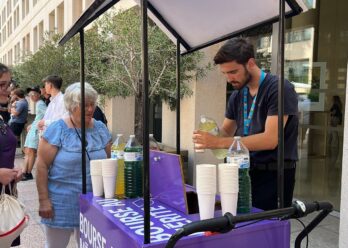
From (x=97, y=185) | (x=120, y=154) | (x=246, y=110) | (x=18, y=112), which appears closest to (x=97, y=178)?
(x=97, y=185)

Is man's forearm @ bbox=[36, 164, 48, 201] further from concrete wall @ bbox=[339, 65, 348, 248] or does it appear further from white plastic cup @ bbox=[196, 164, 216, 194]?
concrete wall @ bbox=[339, 65, 348, 248]

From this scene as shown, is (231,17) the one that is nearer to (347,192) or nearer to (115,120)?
(347,192)

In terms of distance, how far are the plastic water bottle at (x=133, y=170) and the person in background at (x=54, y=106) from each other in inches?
122

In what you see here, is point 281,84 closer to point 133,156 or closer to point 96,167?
point 133,156

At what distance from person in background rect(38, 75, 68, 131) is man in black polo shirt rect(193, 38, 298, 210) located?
10.6 feet

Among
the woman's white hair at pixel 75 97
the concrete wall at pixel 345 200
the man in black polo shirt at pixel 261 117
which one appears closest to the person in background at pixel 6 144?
the woman's white hair at pixel 75 97

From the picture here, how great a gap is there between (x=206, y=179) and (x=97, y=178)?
86 centimetres

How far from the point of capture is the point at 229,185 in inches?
66.4

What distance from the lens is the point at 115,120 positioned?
31.9ft

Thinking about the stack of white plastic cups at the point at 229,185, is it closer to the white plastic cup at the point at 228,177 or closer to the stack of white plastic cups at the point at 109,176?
the white plastic cup at the point at 228,177

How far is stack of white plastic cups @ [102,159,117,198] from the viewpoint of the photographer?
222cm

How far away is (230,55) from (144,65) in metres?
0.90

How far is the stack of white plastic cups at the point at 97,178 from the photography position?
2297mm

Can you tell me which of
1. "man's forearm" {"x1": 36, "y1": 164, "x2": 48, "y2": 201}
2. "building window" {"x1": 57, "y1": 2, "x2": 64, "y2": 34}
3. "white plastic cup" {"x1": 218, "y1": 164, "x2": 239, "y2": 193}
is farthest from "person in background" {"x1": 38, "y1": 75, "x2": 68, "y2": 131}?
"building window" {"x1": 57, "y1": 2, "x2": 64, "y2": 34}
